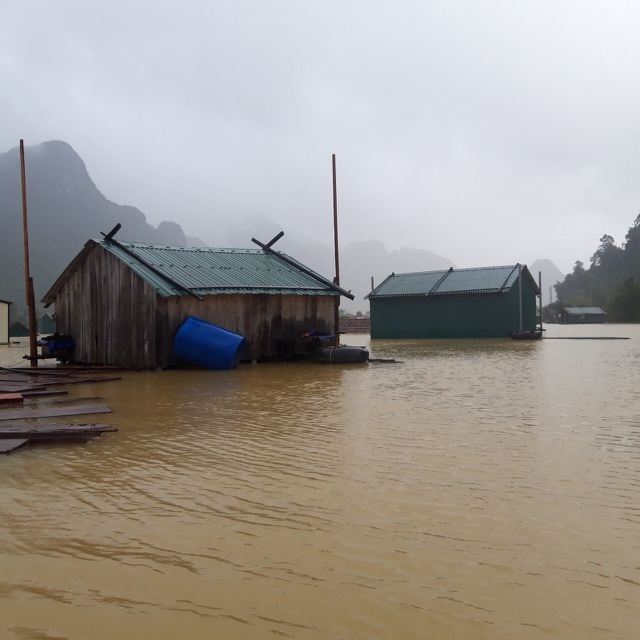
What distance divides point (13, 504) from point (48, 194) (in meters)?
163

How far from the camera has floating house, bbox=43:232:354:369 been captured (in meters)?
19.3

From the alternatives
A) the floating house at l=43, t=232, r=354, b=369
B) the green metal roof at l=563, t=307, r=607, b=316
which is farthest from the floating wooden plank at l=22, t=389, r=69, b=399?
the green metal roof at l=563, t=307, r=607, b=316

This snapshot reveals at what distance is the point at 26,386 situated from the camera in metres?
13.8

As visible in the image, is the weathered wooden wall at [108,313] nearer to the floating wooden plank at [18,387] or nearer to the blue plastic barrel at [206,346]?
the blue plastic barrel at [206,346]

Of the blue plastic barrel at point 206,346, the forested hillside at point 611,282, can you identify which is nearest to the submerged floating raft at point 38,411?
the blue plastic barrel at point 206,346

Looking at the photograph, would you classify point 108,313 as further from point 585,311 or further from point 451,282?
point 585,311

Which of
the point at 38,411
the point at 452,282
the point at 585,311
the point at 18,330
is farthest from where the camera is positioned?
the point at 585,311

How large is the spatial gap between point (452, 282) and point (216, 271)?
2386 centimetres

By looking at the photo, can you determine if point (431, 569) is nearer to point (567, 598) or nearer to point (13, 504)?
point (567, 598)

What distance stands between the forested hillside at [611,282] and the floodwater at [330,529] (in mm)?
77050

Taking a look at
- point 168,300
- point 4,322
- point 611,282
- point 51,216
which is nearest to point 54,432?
point 168,300

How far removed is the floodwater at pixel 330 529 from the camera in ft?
11.3

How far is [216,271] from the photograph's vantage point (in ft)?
71.8

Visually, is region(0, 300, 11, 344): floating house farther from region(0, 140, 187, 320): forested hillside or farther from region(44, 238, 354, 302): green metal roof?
region(0, 140, 187, 320): forested hillside
